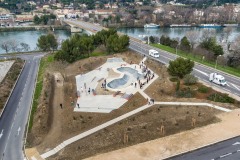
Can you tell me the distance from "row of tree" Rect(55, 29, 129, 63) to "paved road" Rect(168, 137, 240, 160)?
1604 inches

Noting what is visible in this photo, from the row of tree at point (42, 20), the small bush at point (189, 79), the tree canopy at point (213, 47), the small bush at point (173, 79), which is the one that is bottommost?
the small bush at point (173, 79)

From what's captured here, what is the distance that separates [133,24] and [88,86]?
9898 centimetres

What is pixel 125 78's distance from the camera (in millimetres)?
48844

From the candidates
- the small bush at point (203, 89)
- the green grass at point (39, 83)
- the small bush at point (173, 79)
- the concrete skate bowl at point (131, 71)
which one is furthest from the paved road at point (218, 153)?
the concrete skate bowl at point (131, 71)

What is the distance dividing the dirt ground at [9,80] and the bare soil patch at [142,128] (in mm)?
18319

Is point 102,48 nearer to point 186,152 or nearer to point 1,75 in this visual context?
point 1,75

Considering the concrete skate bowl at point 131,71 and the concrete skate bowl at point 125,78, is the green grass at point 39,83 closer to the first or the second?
the concrete skate bowl at point 125,78

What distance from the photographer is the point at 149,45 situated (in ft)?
247

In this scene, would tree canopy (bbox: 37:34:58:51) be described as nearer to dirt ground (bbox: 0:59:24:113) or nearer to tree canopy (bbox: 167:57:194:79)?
dirt ground (bbox: 0:59:24:113)

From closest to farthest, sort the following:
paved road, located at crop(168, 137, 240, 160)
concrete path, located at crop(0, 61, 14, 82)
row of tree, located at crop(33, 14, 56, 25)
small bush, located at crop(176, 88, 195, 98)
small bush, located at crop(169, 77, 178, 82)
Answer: paved road, located at crop(168, 137, 240, 160) < small bush, located at crop(176, 88, 195, 98) < small bush, located at crop(169, 77, 178, 82) < concrete path, located at crop(0, 61, 14, 82) < row of tree, located at crop(33, 14, 56, 25)

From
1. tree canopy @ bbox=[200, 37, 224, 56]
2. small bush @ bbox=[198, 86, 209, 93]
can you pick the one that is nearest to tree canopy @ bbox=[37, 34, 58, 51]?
tree canopy @ bbox=[200, 37, 224, 56]

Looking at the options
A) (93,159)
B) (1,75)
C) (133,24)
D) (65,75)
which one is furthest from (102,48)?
(133,24)

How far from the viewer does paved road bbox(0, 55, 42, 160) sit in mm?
29091

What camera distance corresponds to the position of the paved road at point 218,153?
26.8 meters
